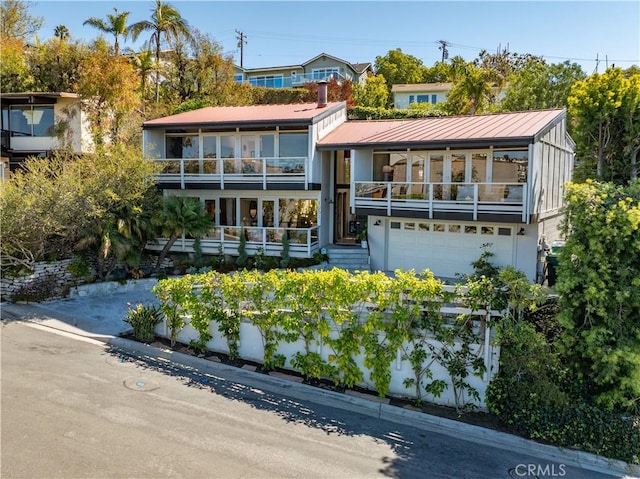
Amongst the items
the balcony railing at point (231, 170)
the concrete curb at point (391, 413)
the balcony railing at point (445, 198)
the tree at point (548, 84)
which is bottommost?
the concrete curb at point (391, 413)

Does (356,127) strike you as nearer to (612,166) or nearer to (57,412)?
(612,166)

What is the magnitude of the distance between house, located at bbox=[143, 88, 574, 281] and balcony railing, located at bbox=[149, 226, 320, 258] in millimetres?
44

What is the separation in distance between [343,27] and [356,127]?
16.2 ft

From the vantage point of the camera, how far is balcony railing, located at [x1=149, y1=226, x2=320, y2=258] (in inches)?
720

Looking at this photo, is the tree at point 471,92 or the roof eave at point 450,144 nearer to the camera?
the roof eave at point 450,144

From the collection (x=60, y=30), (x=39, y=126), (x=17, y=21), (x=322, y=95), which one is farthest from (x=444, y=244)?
(x=60, y=30)

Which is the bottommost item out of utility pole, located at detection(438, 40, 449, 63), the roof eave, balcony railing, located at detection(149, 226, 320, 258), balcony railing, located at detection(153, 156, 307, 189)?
balcony railing, located at detection(149, 226, 320, 258)

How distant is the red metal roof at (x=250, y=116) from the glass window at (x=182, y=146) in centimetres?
93

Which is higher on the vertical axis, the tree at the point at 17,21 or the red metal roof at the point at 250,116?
the tree at the point at 17,21

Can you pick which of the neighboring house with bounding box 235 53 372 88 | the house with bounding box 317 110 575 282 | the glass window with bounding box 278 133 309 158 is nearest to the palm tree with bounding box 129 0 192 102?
the glass window with bounding box 278 133 309 158

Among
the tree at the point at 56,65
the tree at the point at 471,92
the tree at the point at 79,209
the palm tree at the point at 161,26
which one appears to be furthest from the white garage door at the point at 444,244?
the tree at the point at 56,65

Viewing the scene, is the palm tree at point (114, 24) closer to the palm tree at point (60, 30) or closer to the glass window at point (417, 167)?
the palm tree at point (60, 30)

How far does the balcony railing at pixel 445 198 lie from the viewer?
15016 millimetres

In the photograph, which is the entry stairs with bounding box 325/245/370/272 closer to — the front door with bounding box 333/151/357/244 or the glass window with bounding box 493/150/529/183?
the front door with bounding box 333/151/357/244
